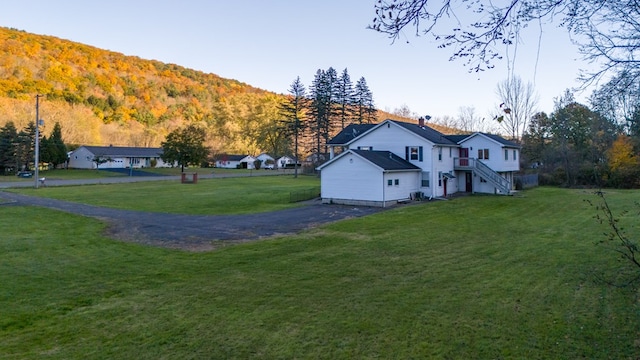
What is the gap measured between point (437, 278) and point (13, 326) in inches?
333

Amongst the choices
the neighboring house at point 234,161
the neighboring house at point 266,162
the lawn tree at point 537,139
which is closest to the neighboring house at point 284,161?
the neighboring house at point 266,162

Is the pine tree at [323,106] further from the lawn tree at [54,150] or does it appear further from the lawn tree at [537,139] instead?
the lawn tree at [54,150]

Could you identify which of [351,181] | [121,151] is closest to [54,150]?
[121,151]

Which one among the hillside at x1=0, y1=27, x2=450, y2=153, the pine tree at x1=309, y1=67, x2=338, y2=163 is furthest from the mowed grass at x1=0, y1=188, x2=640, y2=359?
the hillside at x1=0, y1=27, x2=450, y2=153

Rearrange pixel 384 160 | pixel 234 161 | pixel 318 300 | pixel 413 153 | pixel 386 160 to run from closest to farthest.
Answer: pixel 318 300 → pixel 384 160 → pixel 386 160 → pixel 413 153 → pixel 234 161

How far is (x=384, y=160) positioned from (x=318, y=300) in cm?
2157

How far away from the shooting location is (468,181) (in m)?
36.0

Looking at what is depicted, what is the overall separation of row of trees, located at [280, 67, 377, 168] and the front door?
2898 cm

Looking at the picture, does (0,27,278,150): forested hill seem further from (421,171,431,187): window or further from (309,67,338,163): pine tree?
(421,171,431,187): window

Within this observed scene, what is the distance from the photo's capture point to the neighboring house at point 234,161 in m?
92.9

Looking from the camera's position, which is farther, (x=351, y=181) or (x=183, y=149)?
(x=183, y=149)

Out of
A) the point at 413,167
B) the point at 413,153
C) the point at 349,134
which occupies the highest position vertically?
the point at 349,134

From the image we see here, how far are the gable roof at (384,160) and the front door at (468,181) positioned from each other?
7.41 meters

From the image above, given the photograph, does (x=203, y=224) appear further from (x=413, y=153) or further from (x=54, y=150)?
(x=54, y=150)
